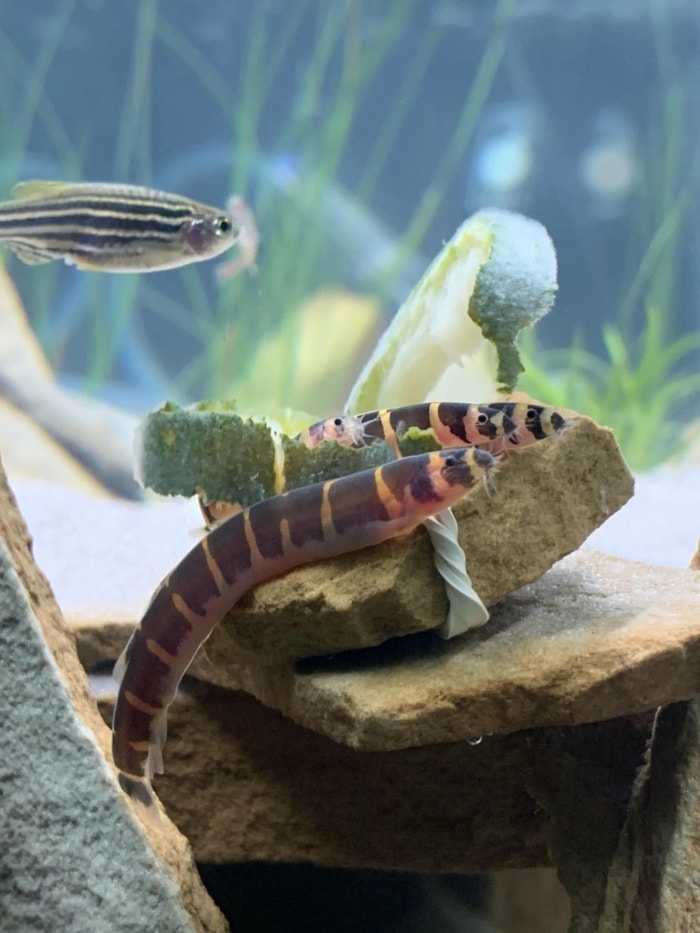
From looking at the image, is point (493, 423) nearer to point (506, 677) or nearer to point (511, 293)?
point (511, 293)

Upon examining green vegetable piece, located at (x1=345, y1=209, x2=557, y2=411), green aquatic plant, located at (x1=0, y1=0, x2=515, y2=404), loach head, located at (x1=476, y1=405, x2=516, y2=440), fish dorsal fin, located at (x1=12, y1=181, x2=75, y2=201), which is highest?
green aquatic plant, located at (x1=0, y1=0, x2=515, y2=404)

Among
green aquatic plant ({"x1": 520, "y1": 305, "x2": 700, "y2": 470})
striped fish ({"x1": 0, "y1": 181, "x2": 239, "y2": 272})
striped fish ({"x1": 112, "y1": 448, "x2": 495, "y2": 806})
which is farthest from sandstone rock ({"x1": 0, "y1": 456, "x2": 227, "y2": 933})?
green aquatic plant ({"x1": 520, "y1": 305, "x2": 700, "y2": 470})

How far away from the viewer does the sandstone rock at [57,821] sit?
115 centimetres

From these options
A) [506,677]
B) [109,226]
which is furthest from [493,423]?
[109,226]

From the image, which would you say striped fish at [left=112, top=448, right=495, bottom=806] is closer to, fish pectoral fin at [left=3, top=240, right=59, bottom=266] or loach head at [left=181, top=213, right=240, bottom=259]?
loach head at [left=181, top=213, right=240, bottom=259]

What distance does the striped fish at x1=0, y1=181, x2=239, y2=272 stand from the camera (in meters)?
2.00

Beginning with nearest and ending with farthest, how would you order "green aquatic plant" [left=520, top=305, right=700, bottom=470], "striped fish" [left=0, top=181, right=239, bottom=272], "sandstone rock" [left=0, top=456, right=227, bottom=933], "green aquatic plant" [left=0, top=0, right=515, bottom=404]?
"sandstone rock" [left=0, top=456, right=227, bottom=933] → "striped fish" [left=0, top=181, right=239, bottom=272] → "green aquatic plant" [left=520, top=305, right=700, bottom=470] → "green aquatic plant" [left=0, top=0, right=515, bottom=404]

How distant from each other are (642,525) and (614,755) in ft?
5.71

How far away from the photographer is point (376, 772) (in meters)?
1.78

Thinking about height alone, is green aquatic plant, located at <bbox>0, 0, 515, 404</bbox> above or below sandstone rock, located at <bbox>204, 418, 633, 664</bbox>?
above

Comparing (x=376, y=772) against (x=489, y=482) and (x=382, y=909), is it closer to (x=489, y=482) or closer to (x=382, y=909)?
(x=382, y=909)

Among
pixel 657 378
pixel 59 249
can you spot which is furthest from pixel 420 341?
pixel 657 378

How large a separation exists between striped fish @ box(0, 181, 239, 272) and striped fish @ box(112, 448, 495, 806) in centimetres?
94

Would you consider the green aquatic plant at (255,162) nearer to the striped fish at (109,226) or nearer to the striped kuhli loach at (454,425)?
the striped fish at (109,226)
